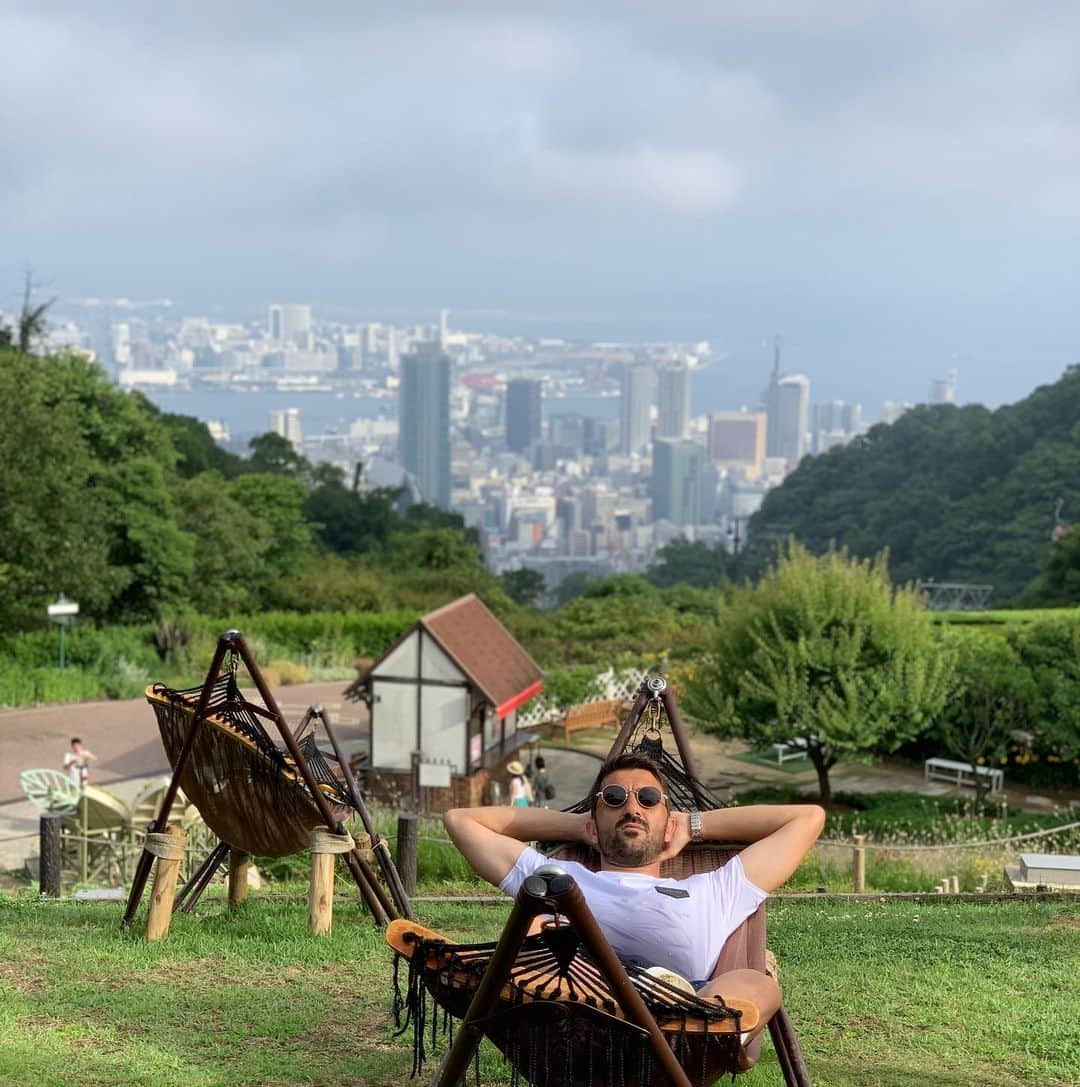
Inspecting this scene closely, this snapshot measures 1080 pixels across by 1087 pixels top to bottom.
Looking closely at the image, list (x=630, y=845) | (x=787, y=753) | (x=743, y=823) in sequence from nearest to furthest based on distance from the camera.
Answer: (x=630, y=845)
(x=743, y=823)
(x=787, y=753)

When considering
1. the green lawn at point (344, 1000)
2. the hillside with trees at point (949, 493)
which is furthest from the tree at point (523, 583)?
the green lawn at point (344, 1000)

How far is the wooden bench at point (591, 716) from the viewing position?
2072 centimetres

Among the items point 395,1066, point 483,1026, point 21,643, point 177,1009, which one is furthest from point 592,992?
point 21,643

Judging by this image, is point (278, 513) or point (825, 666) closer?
point (825, 666)

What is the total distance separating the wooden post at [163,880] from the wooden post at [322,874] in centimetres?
61

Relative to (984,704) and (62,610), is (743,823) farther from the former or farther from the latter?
(62,610)

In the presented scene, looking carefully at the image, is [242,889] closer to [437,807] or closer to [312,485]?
[437,807]

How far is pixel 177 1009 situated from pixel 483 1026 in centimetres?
230

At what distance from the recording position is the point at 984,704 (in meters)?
17.2

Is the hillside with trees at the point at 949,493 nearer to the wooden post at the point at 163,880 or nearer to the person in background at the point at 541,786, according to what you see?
the person in background at the point at 541,786

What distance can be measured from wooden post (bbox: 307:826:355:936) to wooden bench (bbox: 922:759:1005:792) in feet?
38.5

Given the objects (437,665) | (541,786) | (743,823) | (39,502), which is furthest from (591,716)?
(743,823)

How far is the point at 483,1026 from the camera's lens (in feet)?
12.0

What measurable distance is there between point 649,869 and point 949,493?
2547 inches
